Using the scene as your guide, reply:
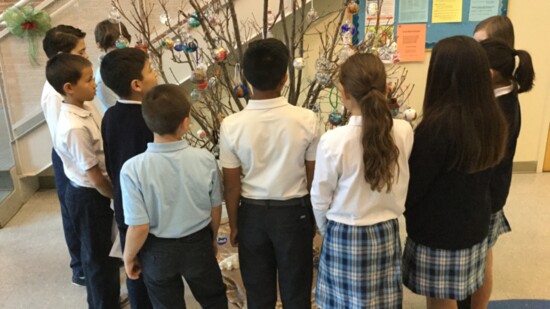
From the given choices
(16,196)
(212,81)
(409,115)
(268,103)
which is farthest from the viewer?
(16,196)

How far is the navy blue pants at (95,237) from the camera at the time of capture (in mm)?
1853

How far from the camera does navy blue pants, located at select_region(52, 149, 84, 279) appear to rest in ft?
7.12

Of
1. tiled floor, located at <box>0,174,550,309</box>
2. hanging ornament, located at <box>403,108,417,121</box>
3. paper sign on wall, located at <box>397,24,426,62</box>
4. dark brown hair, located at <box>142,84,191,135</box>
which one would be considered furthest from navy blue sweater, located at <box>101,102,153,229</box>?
paper sign on wall, located at <box>397,24,426,62</box>

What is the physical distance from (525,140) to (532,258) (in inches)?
59.7

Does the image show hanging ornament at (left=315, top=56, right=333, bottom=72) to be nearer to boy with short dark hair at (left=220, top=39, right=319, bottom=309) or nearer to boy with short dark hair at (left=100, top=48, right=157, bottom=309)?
boy with short dark hair at (left=220, top=39, right=319, bottom=309)

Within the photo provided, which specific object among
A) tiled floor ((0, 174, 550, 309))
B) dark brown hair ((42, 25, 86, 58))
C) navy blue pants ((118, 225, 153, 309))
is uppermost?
dark brown hair ((42, 25, 86, 58))

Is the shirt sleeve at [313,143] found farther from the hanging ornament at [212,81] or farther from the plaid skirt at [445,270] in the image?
the hanging ornament at [212,81]

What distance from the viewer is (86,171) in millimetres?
1737

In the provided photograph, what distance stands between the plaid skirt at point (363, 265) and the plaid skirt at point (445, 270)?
0.31ft

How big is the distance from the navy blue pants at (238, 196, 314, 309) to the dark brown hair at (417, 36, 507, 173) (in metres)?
0.52

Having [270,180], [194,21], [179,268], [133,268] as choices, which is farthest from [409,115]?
[133,268]

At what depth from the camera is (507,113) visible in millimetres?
1605

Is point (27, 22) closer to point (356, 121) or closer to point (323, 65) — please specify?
point (323, 65)

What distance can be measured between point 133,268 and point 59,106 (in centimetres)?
95
